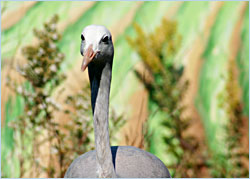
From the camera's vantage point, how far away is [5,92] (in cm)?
324

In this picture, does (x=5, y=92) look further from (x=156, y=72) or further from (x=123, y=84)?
(x=156, y=72)

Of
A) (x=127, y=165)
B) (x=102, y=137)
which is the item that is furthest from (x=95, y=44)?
(x=127, y=165)

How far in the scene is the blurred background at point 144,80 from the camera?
3.18 m

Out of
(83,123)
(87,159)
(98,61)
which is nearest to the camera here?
(98,61)

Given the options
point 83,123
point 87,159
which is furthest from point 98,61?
point 83,123

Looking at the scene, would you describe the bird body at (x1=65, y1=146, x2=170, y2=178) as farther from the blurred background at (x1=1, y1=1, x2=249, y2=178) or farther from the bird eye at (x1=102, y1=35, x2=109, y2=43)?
the blurred background at (x1=1, y1=1, x2=249, y2=178)

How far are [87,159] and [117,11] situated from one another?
213 centimetres

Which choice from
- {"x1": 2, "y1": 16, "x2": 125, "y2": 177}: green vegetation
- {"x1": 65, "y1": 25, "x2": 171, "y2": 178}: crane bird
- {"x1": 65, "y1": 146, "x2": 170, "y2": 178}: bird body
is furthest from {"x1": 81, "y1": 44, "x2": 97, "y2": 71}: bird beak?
{"x1": 2, "y1": 16, "x2": 125, "y2": 177}: green vegetation

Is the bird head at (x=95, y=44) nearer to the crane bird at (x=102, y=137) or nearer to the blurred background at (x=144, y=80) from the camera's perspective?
the crane bird at (x=102, y=137)

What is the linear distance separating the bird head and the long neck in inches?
2.6

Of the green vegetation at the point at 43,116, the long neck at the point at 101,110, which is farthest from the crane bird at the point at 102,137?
the green vegetation at the point at 43,116

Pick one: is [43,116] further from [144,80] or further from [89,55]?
[89,55]

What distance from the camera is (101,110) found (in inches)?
54.2

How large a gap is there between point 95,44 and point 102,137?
417 millimetres
